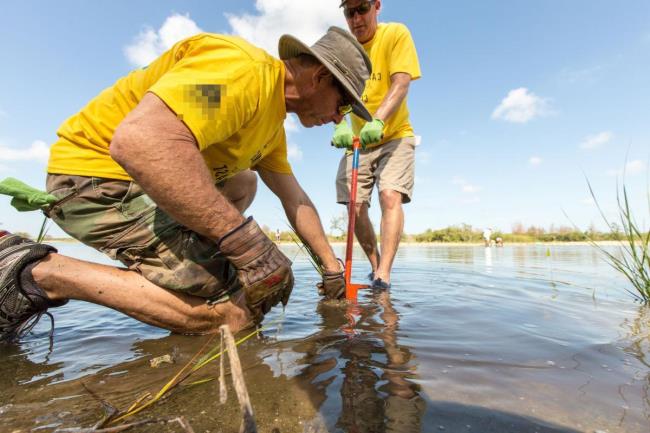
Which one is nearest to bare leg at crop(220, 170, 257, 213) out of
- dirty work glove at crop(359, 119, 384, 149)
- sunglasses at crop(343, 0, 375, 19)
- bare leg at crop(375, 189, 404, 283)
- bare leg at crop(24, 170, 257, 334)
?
bare leg at crop(24, 170, 257, 334)

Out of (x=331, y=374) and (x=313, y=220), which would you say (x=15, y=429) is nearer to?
(x=331, y=374)

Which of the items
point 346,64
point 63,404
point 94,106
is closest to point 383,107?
point 346,64

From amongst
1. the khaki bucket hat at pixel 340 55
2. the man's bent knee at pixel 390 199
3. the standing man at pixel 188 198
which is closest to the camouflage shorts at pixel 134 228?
the standing man at pixel 188 198

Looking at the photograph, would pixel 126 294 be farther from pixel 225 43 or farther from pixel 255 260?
pixel 225 43

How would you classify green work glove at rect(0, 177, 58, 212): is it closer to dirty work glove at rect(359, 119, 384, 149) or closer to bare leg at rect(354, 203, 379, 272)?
dirty work glove at rect(359, 119, 384, 149)

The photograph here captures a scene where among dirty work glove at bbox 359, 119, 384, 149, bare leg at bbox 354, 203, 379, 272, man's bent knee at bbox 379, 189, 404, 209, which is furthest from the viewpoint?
bare leg at bbox 354, 203, 379, 272

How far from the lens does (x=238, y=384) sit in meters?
0.48

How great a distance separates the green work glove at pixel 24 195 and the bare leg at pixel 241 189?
91 cm

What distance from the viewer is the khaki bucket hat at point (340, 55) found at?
169cm

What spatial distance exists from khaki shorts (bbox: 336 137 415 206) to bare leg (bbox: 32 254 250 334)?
221 centimetres

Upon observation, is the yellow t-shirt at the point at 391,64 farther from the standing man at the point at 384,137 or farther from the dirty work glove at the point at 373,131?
the dirty work glove at the point at 373,131

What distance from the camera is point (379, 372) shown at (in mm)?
1253

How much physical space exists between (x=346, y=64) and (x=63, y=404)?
5.67 feet

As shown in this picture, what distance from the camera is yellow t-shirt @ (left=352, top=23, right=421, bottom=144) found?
142 inches
